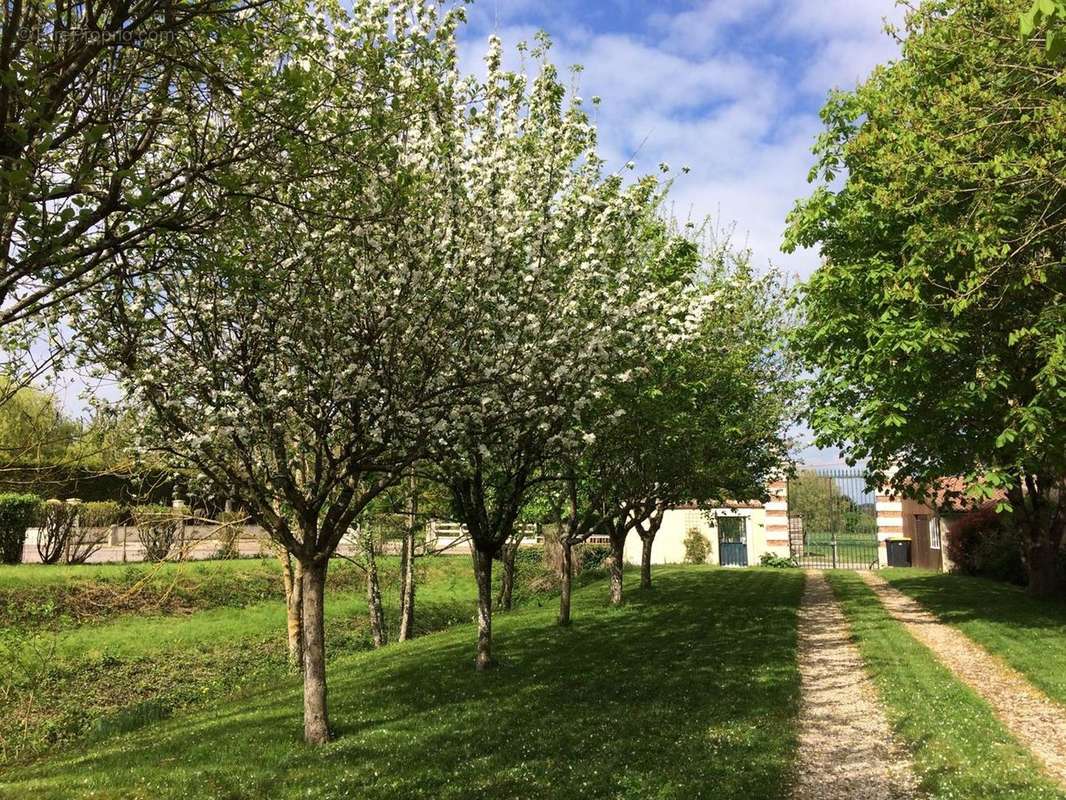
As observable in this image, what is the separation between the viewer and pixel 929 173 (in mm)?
13578

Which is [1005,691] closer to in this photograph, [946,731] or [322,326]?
[946,731]

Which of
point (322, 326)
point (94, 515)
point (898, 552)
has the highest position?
point (322, 326)

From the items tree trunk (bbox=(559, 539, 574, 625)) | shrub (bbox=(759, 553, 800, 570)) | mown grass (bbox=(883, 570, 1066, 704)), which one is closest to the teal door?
shrub (bbox=(759, 553, 800, 570))

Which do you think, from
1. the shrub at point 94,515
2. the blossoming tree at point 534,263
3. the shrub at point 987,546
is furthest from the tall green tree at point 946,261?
the shrub at point 94,515

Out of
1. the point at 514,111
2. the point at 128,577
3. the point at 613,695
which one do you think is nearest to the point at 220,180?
the point at 514,111

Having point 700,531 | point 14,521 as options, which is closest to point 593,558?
point 700,531

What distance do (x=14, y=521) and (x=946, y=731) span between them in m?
33.0

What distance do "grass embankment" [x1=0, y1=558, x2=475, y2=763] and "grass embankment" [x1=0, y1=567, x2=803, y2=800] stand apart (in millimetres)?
2890

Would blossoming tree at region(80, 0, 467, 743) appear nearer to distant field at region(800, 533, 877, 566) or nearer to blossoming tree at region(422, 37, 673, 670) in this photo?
blossoming tree at region(422, 37, 673, 670)

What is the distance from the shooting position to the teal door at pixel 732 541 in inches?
1806

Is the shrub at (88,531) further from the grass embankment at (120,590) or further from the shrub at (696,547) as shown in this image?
the shrub at (696,547)

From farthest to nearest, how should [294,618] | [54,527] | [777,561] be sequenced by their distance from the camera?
[777,561] → [54,527] → [294,618]

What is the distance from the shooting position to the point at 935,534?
3869cm

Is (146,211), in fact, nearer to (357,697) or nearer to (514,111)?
(514,111)
